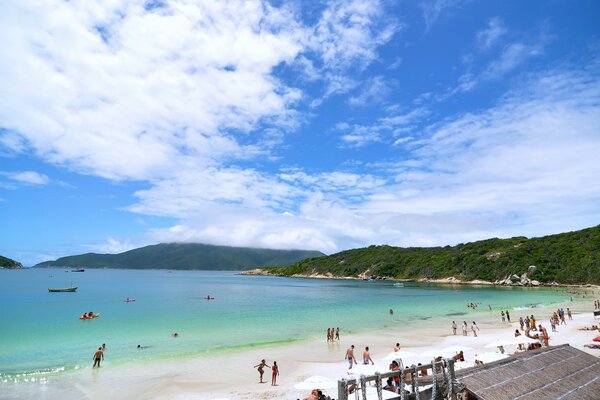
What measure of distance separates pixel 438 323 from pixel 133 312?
140 ft

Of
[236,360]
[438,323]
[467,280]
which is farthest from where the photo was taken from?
[467,280]

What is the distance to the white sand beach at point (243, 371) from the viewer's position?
19.1 meters

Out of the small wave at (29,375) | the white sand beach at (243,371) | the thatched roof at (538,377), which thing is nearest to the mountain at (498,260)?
the white sand beach at (243,371)

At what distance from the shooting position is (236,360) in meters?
26.2

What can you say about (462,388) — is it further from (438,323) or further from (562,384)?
(438,323)

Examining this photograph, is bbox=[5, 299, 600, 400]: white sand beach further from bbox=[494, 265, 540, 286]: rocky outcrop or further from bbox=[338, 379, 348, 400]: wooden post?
bbox=[494, 265, 540, 286]: rocky outcrop

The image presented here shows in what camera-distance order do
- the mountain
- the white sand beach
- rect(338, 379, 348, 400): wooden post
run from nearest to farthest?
rect(338, 379, 348, 400): wooden post < the white sand beach < the mountain

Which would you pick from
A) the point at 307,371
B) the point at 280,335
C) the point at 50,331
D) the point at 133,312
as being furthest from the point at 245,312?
the point at 307,371

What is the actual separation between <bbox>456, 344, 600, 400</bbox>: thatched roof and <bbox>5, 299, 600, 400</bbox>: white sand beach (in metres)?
4.66

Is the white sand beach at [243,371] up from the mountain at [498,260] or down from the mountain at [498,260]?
down

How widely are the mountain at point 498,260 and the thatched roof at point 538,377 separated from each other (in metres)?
98.4

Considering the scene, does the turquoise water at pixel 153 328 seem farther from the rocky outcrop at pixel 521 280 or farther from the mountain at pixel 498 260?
the mountain at pixel 498 260

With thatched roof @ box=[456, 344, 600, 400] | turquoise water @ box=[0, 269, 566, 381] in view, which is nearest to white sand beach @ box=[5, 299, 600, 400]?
turquoise water @ box=[0, 269, 566, 381]

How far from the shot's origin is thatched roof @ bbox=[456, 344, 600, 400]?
11.1m
